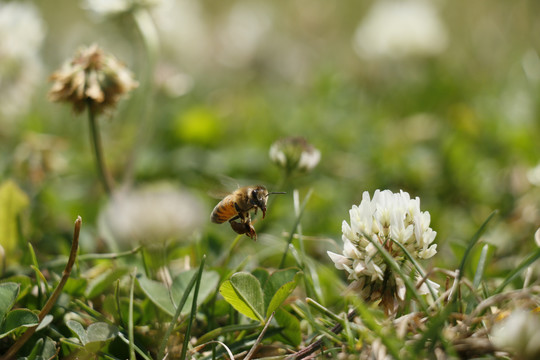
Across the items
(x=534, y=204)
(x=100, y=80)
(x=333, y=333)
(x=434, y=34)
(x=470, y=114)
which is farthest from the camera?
(x=434, y=34)

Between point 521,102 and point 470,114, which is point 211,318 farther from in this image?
point 521,102

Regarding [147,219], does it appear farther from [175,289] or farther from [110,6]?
[110,6]

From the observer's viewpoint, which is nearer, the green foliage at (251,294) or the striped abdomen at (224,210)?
the green foliage at (251,294)

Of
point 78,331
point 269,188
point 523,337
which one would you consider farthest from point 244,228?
point 269,188

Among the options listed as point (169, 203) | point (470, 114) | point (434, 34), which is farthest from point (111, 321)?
point (434, 34)

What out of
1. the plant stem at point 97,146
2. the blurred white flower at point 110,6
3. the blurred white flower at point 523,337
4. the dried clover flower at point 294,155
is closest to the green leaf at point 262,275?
the dried clover flower at point 294,155

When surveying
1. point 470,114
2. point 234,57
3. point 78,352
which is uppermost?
point 234,57

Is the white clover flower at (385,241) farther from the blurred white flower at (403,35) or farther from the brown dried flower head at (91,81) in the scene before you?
the blurred white flower at (403,35)

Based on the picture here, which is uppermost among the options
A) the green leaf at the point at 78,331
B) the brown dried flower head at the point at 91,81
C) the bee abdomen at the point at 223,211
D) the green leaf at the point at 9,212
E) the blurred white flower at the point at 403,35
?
the blurred white flower at the point at 403,35
